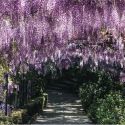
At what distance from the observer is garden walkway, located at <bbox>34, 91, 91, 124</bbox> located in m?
22.0

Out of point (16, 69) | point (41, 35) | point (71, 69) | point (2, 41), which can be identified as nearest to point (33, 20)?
point (41, 35)

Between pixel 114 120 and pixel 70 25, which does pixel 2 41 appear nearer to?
pixel 70 25

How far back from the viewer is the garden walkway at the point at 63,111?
22.0m

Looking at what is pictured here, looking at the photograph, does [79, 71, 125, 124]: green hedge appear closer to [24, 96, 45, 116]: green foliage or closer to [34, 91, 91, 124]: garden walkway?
[34, 91, 91, 124]: garden walkway

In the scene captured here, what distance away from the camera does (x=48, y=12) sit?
330 inches

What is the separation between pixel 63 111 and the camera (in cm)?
2655

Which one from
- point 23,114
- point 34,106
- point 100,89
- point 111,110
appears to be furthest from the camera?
point 100,89

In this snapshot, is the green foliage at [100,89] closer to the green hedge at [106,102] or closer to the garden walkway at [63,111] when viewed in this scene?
the green hedge at [106,102]

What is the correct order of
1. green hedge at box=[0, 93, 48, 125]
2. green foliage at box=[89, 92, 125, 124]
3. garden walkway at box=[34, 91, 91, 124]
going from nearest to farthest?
green hedge at box=[0, 93, 48, 125]
green foliage at box=[89, 92, 125, 124]
garden walkway at box=[34, 91, 91, 124]

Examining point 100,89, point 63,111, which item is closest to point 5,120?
point 100,89

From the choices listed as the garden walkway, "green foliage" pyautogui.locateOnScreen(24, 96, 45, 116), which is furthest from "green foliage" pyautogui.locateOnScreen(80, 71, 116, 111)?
"green foliage" pyautogui.locateOnScreen(24, 96, 45, 116)

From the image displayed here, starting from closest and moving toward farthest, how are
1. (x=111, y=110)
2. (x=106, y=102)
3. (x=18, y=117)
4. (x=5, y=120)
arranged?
(x=5, y=120) → (x=18, y=117) → (x=111, y=110) → (x=106, y=102)

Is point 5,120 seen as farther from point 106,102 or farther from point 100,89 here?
point 100,89

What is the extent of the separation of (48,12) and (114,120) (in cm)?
814
